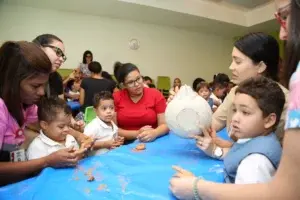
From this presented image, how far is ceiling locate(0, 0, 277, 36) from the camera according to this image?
5098mm

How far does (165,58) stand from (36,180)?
611 centimetres

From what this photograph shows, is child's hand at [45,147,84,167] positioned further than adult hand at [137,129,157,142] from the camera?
No

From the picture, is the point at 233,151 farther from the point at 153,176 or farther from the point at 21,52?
the point at 21,52

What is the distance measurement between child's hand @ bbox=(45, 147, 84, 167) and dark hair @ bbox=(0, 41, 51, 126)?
26 cm

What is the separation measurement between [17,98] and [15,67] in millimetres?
129

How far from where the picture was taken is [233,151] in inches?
38.3

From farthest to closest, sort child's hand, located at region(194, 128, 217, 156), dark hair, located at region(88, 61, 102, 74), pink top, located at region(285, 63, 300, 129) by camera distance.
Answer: dark hair, located at region(88, 61, 102, 74) → child's hand, located at region(194, 128, 217, 156) → pink top, located at region(285, 63, 300, 129)

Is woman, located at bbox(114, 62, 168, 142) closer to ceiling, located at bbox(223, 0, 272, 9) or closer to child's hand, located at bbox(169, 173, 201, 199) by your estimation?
child's hand, located at bbox(169, 173, 201, 199)

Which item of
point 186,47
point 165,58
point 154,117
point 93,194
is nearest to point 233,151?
point 93,194

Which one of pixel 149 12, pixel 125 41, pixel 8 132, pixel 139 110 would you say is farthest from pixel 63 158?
pixel 125 41

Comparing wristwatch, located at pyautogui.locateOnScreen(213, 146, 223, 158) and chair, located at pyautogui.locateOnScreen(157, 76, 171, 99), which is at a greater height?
chair, located at pyautogui.locateOnScreen(157, 76, 171, 99)

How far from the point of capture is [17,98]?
3.84ft

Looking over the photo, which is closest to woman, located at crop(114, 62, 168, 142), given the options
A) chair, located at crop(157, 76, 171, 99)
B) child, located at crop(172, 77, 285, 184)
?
child, located at crop(172, 77, 285, 184)

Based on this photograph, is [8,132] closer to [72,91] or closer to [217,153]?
[217,153]
